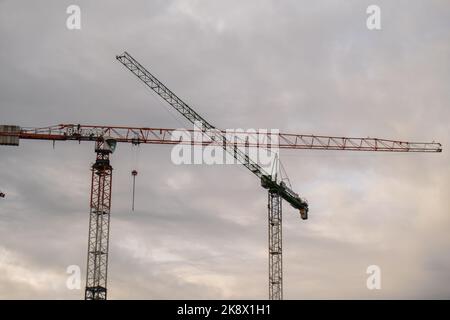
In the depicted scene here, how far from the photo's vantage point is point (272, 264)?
7426 inches
